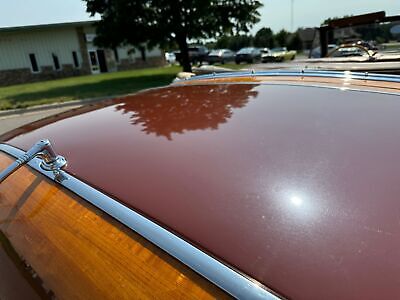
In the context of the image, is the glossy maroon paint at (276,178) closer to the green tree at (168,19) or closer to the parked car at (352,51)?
the parked car at (352,51)

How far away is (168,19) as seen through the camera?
15.6 m

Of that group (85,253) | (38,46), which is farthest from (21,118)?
(38,46)

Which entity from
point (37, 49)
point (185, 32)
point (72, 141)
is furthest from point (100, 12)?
point (72, 141)

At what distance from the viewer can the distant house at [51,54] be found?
2566 centimetres

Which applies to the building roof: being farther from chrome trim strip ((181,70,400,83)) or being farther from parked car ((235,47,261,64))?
chrome trim strip ((181,70,400,83))

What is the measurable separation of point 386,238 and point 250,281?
0.29 metres

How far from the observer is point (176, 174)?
3.36 ft

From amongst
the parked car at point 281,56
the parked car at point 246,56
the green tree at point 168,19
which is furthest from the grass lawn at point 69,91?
the parked car at point 246,56

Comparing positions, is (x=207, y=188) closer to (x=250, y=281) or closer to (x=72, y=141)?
(x=250, y=281)

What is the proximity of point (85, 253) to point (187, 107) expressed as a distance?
89cm

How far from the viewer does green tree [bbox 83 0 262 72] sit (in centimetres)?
1530

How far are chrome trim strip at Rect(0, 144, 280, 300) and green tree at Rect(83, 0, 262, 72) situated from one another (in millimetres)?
14784

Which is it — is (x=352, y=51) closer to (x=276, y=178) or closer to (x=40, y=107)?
(x=276, y=178)

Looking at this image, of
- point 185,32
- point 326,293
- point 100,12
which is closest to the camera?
point 326,293
